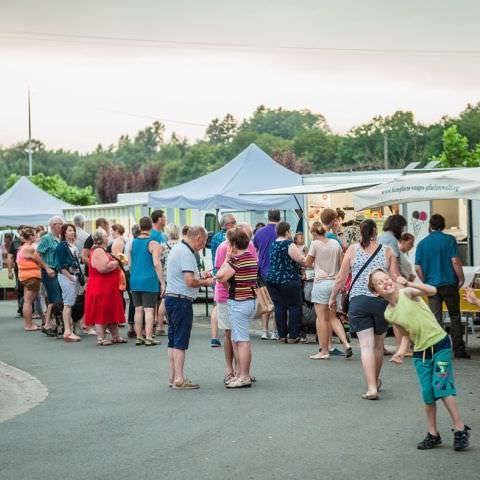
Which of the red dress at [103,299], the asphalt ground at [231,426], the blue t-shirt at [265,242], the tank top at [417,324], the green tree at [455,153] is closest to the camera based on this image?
the asphalt ground at [231,426]

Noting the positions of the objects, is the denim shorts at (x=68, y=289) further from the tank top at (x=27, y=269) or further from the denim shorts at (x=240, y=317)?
the denim shorts at (x=240, y=317)

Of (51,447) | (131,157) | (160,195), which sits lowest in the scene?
(51,447)

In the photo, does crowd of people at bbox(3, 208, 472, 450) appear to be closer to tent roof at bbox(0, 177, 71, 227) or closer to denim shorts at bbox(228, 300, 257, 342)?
denim shorts at bbox(228, 300, 257, 342)

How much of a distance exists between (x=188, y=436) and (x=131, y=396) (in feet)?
8.85

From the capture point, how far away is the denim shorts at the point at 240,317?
12156mm

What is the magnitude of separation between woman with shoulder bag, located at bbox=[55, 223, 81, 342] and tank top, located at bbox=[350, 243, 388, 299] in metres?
7.62

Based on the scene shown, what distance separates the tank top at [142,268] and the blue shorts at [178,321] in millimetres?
4812

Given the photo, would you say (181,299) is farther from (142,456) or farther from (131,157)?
(131,157)

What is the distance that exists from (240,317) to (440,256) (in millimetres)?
3377

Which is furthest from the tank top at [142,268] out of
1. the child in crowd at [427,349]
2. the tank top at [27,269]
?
the child in crowd at [427,349]

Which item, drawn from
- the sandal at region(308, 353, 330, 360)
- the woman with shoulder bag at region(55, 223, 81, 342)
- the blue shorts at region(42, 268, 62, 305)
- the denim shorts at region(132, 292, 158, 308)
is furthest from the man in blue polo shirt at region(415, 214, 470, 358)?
the blue shorts at region(42, 268, 62, 305)

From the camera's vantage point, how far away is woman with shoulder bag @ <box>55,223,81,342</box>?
18.1m

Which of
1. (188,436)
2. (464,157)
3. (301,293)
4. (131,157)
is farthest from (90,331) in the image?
(131,157)

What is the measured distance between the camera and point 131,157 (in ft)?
560
